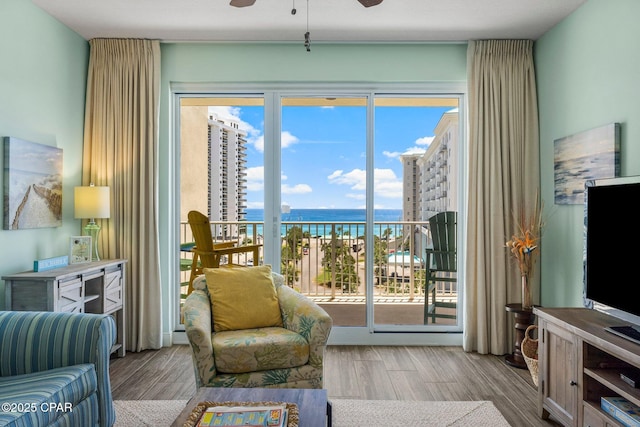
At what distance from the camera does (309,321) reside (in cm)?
271

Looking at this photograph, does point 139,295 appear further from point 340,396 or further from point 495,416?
point 495,416

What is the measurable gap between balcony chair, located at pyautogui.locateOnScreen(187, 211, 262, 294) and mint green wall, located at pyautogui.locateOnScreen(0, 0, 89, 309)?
1.02m

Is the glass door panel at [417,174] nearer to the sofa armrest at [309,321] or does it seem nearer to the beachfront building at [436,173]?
the beachfront building at [436,173]

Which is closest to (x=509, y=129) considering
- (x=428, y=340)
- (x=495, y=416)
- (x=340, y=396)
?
(x=428, y=340)

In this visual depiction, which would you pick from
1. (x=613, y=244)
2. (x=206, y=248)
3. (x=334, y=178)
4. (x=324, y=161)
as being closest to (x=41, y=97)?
(x=206, y=248)

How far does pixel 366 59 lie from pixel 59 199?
9.55 feet

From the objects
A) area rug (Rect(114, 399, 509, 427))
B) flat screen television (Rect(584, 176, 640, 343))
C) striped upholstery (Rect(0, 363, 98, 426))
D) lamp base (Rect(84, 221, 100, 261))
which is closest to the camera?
striped upholstery (Rect(0, 363, 98, 426))

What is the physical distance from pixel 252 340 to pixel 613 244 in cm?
206

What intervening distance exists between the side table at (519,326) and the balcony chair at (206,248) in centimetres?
233

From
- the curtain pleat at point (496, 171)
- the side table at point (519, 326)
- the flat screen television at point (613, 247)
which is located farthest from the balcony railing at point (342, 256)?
the flat screen television at point (613, 247)

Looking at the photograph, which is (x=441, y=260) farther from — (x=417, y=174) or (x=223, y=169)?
(x=223, y=169)

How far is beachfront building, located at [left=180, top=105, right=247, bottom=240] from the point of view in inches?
171

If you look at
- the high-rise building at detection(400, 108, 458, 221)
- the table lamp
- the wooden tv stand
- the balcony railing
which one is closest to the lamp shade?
the table lamp

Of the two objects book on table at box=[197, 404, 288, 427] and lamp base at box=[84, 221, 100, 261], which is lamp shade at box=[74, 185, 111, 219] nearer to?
lamp base at box=[84, 221, 100, 261]
